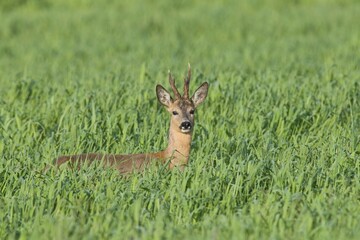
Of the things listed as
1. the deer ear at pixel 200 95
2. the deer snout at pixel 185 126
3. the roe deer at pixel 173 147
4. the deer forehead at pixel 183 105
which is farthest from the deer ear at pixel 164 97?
the deer snout at pixel 185 126

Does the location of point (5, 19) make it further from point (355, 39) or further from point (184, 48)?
point (355, 39)

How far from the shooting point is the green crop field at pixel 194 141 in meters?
6.48

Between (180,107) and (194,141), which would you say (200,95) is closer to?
(180,107)

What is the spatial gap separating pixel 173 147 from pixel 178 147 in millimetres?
50

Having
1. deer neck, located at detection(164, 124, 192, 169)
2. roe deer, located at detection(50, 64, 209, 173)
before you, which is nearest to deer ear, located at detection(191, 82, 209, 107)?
roe deer, located at detection(50, 64, 209, 173)

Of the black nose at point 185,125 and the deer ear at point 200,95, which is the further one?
the deer ear at point 200,95

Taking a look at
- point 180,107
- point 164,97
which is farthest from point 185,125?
point 164,97

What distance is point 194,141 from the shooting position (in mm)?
9266

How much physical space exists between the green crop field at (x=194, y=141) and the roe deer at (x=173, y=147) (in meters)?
0.20

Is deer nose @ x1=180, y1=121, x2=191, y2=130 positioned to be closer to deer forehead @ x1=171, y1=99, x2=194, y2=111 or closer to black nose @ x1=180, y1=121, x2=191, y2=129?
black nose @ x1=180, y1=121, x2=191, y2=129

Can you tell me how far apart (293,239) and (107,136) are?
3677 millimetres

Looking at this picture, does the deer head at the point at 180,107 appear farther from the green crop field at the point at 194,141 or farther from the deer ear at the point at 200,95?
the green crop field at the point at 194,141

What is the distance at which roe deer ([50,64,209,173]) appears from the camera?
8.11m

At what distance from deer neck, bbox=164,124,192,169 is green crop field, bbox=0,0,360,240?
0.50 feet
